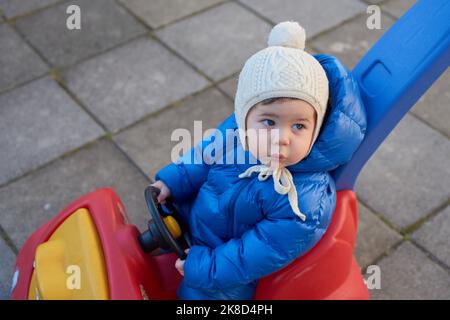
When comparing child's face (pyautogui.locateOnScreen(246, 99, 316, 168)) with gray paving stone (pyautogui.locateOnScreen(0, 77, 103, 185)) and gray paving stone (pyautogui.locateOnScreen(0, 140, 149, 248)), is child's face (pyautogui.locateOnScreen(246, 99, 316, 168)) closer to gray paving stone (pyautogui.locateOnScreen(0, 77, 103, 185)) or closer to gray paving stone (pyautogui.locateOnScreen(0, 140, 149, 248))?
gray paving stone (pyautogui.locateOnScreen(0, 140, 149, 248))

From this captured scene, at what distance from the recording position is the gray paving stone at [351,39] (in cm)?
281

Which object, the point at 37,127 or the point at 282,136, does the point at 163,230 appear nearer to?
the point at 282,136

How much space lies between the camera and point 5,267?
195 cm

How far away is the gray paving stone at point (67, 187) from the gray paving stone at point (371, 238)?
839mm

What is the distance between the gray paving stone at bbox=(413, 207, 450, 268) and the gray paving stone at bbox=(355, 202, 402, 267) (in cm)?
9

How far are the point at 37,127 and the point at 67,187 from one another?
0.41m

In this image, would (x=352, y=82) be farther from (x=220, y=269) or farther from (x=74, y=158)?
(x=74, y=158)

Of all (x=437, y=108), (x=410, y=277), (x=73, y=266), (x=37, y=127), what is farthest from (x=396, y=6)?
(x=73, y=266)

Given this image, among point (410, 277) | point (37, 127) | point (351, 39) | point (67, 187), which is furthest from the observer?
point (351, 39)

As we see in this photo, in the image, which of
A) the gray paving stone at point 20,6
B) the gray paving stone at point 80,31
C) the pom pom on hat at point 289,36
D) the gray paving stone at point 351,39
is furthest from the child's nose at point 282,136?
the gray paving stone at point 20,6

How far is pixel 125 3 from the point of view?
3.13 meters

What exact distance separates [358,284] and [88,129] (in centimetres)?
139
